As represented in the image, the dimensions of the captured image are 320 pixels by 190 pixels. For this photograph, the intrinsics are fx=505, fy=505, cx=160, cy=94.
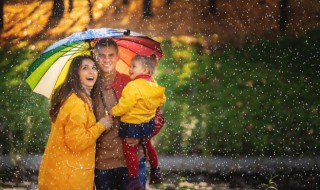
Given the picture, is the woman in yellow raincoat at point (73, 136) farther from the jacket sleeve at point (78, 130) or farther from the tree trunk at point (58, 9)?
the tree trunk at point (58, 9)

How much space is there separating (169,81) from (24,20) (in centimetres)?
218

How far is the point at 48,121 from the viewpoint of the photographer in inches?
275

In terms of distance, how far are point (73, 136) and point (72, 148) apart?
0.09 m

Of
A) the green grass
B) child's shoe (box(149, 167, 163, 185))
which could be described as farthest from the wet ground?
child's shoe (box(149, 167, 163, 185))

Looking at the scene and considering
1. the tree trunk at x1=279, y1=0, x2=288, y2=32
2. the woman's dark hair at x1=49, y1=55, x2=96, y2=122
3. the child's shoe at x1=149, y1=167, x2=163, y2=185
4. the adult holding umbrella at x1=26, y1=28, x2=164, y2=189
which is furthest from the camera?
the tree trunk at x1=279, y1=0, x2=288, y2=32

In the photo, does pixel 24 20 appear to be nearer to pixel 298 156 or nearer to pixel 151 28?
pixel 151 28

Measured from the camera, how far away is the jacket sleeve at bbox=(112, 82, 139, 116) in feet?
10.6

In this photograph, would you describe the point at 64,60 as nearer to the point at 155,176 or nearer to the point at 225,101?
the point at 155,176

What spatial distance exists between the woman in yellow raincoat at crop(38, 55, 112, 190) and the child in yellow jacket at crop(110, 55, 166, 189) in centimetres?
14

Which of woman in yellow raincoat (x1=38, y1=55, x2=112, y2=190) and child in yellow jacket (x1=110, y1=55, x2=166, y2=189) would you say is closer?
woman in yellow raincoat (x1=38, y1=55, x2=112, y2=190)

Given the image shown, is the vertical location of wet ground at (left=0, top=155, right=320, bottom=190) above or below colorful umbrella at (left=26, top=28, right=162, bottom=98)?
below

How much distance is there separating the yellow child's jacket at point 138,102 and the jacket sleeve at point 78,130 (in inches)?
8.3

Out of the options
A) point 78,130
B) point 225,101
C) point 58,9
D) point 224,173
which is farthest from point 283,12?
point 78,130

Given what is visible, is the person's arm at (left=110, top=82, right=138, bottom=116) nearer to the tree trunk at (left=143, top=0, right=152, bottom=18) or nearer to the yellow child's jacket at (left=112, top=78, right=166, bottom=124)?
the yellow child's jacket at (left=112, top=78, right=166, bottom=124)
